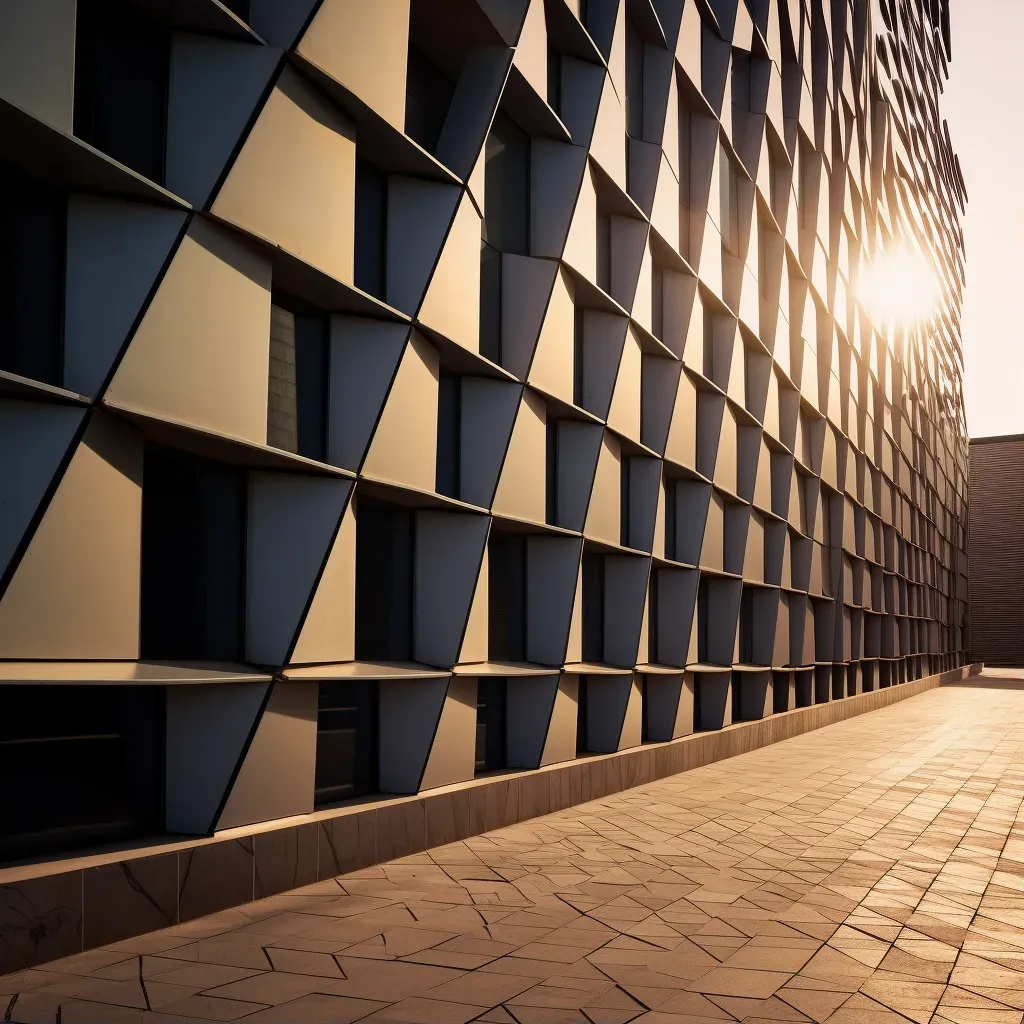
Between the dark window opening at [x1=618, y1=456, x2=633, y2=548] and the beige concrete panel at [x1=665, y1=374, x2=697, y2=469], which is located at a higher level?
the beige concrete panel at [x1=665, y1=374, x2=697, y2=469]

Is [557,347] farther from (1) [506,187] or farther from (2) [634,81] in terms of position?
(2) [634,81]

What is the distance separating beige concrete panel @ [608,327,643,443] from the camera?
492 inches

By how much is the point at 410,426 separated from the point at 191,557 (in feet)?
7.33

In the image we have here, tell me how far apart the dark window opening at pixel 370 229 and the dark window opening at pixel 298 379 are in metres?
0.72

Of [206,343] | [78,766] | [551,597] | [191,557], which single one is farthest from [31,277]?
[551,597]

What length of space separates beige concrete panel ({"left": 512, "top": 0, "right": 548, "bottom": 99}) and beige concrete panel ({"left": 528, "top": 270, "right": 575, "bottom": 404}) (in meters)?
1.76

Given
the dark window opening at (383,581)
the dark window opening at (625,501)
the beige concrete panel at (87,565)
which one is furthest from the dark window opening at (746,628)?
the beige concrete panel at (87,565)

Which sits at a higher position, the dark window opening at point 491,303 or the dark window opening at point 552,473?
the dark window opening at point 491,303

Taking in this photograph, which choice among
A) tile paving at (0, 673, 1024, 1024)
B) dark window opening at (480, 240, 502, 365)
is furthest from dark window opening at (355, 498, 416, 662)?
dark window opening at (480, 240, 502, 365)

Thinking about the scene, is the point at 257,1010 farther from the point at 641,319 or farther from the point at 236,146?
the point at 641,319

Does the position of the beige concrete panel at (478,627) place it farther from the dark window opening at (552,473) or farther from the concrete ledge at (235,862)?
the dark window opening at (552,473)

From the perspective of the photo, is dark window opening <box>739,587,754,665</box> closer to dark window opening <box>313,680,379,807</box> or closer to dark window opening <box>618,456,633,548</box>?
dark window opening <box>618,456,633,548</box>

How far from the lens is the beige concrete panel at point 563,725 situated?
10531 mm

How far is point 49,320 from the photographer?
221 inches
